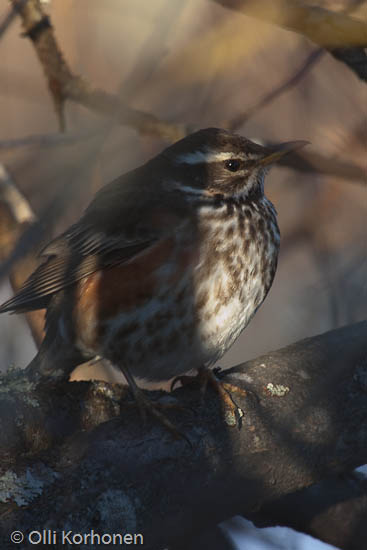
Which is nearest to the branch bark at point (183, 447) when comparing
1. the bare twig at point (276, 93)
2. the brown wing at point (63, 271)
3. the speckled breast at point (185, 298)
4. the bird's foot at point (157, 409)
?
the bird's foot at point (157, 409)

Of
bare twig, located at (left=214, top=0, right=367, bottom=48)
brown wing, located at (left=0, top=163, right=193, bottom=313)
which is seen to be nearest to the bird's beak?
brown wing, located at (left=0, top=163, right=193, bottom=313)

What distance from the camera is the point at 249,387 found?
115 inches

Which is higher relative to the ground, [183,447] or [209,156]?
[209,156]

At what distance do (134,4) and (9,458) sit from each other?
8.93 ft

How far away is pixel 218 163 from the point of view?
3312 millimetres

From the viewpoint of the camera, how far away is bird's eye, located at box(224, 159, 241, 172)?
10.8 ft

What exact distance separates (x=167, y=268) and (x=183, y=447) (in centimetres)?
86

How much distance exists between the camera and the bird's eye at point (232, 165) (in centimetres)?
330

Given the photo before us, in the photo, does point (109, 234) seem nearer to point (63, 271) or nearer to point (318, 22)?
point (63, 271)

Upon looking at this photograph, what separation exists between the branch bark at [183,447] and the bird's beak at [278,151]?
0.80 m

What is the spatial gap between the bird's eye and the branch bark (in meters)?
0.84

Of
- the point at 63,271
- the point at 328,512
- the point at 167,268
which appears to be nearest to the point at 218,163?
the point at 167,268

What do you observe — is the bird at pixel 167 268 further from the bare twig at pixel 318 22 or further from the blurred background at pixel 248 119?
the bare twig at pixel 318 22

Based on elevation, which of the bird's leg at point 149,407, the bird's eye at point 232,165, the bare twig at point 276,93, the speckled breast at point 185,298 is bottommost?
the bird's leg at point 149,407
